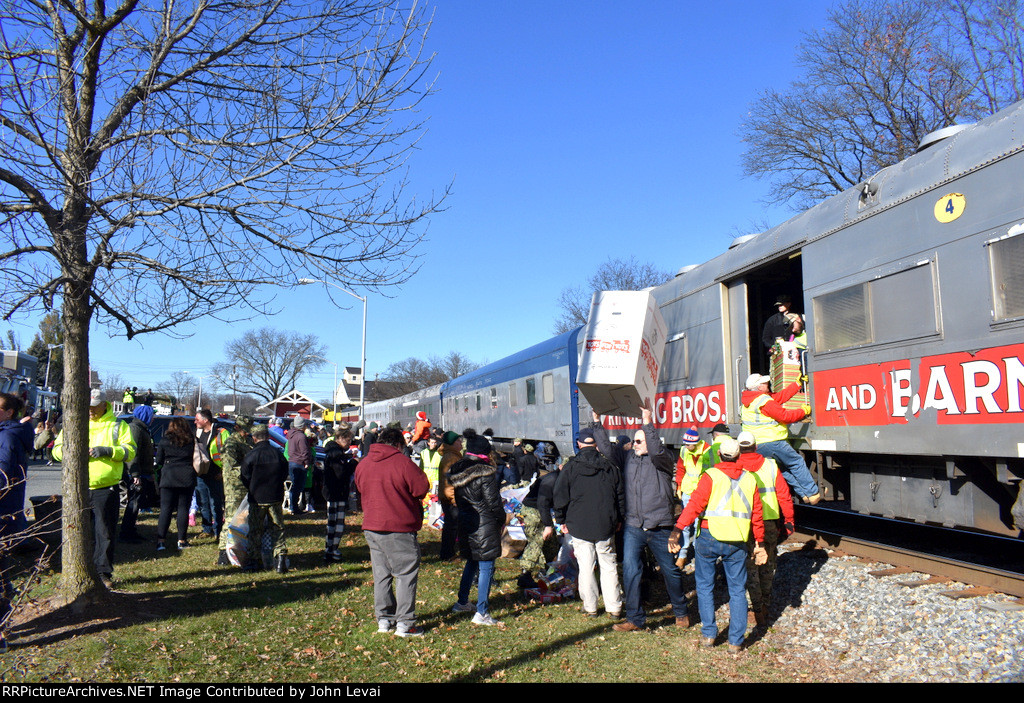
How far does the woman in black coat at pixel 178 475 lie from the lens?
9.33m

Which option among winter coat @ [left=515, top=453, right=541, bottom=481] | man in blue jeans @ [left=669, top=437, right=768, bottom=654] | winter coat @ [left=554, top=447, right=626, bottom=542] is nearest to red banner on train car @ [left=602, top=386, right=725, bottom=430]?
winter coat @ [left=515, top=453, right=541, bottom=481]

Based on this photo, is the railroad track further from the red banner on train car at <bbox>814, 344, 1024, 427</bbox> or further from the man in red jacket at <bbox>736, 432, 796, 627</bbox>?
the man in red jacket at <bbox>736, 432, 796, 627</bbox>

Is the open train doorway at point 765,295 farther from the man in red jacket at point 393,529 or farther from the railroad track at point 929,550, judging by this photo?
the man in red jacket at point 393,529

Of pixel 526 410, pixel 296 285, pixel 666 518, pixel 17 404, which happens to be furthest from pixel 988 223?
pixel 526 410

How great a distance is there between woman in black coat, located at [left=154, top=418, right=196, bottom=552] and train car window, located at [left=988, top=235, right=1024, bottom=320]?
357 inches

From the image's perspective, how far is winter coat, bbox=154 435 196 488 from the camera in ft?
30.7

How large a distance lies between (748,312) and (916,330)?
3.57m

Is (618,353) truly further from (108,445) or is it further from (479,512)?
(108,445)

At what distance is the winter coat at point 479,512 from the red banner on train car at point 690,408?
3.80 meters

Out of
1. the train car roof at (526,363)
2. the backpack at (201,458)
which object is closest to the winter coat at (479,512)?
the backpack at (201,458)

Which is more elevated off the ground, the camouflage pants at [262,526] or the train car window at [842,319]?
the train car window at [842,319]

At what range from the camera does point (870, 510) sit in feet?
24.6

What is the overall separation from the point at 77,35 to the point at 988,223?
291 inches

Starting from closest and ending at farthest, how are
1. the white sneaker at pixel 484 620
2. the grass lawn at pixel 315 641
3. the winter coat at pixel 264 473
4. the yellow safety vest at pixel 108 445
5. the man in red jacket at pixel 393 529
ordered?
the grass lawn at pixel 315 641 < the man in red jacket at pixel 393 529 < the white sneaker at pixel 484 620 < the yellow safety vest at pixel 108 445 < the winter coat at pixel 264 473
